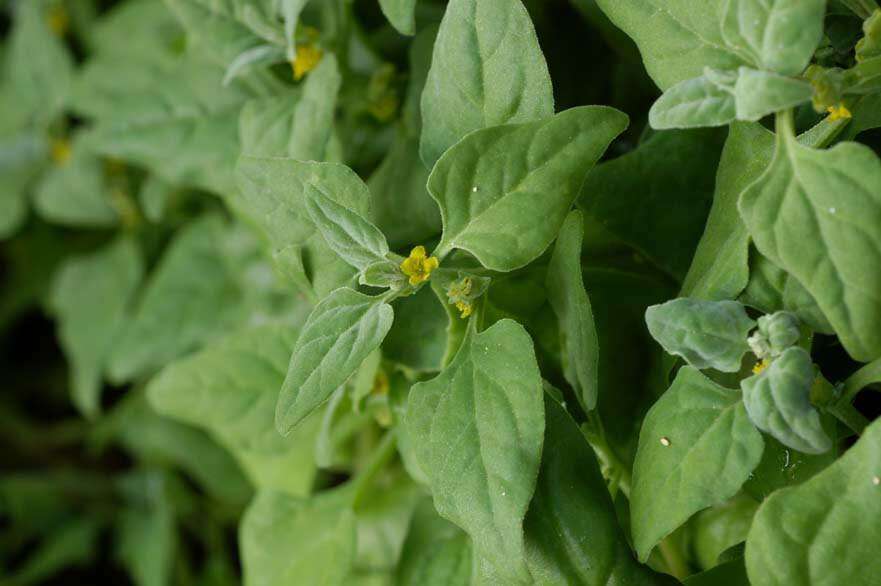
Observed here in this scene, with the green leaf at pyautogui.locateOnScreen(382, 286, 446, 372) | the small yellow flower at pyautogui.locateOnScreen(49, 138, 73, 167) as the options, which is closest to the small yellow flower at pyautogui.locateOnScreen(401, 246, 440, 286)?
the green leaf at pyautogui.locateOnScreen(382, 286, 446, 372)

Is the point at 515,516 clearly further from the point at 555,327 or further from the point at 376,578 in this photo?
the point at 376,578

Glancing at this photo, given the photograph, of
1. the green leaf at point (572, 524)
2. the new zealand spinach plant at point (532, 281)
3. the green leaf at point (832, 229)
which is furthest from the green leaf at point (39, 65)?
the green leaf at point (832, 229)

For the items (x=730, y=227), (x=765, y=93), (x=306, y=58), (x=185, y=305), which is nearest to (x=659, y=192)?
(x=730, y=227)

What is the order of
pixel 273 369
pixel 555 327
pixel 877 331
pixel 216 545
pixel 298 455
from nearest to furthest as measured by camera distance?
pixel 877 331 → pixel 555 327 → pixel 273 369 → pixel 298 455 → pixel 216 545

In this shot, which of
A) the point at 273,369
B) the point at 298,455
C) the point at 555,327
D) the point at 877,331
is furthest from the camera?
the point at 298,455

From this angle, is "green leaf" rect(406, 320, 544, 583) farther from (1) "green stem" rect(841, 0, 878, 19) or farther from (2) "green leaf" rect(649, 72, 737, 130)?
(1) "green stem" rect(841, 0, 878, 19)

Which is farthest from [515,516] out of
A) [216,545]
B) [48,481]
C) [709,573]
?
[48,481]
